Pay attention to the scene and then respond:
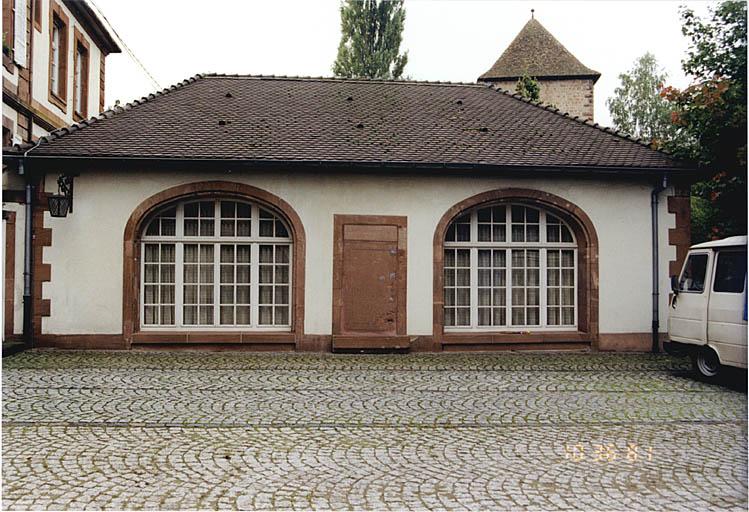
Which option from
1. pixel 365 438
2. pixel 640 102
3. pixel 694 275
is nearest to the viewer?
pixel 365 438

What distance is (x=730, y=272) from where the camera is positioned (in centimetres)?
945

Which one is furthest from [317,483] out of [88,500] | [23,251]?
[23,251]

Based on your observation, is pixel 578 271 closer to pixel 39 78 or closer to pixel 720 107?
pixel 720 107

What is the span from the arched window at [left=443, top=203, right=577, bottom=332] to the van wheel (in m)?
3.54

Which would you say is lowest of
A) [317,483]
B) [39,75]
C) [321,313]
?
[317,483]

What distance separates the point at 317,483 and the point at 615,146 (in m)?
10.8

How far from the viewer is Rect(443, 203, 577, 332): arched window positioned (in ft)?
43.7

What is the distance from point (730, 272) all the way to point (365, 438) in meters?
5.80

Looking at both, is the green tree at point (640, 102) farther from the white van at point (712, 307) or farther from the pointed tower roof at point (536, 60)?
the white van at point (712, 307)

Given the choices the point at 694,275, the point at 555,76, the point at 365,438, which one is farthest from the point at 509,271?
the point at 555,76

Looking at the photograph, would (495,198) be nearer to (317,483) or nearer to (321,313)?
(321,313)

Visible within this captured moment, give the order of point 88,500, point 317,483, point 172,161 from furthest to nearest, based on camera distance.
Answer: point 172,161
point 317,483
point 88,500

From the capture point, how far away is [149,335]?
12.4m

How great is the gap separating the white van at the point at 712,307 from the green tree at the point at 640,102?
3795 centimetres
